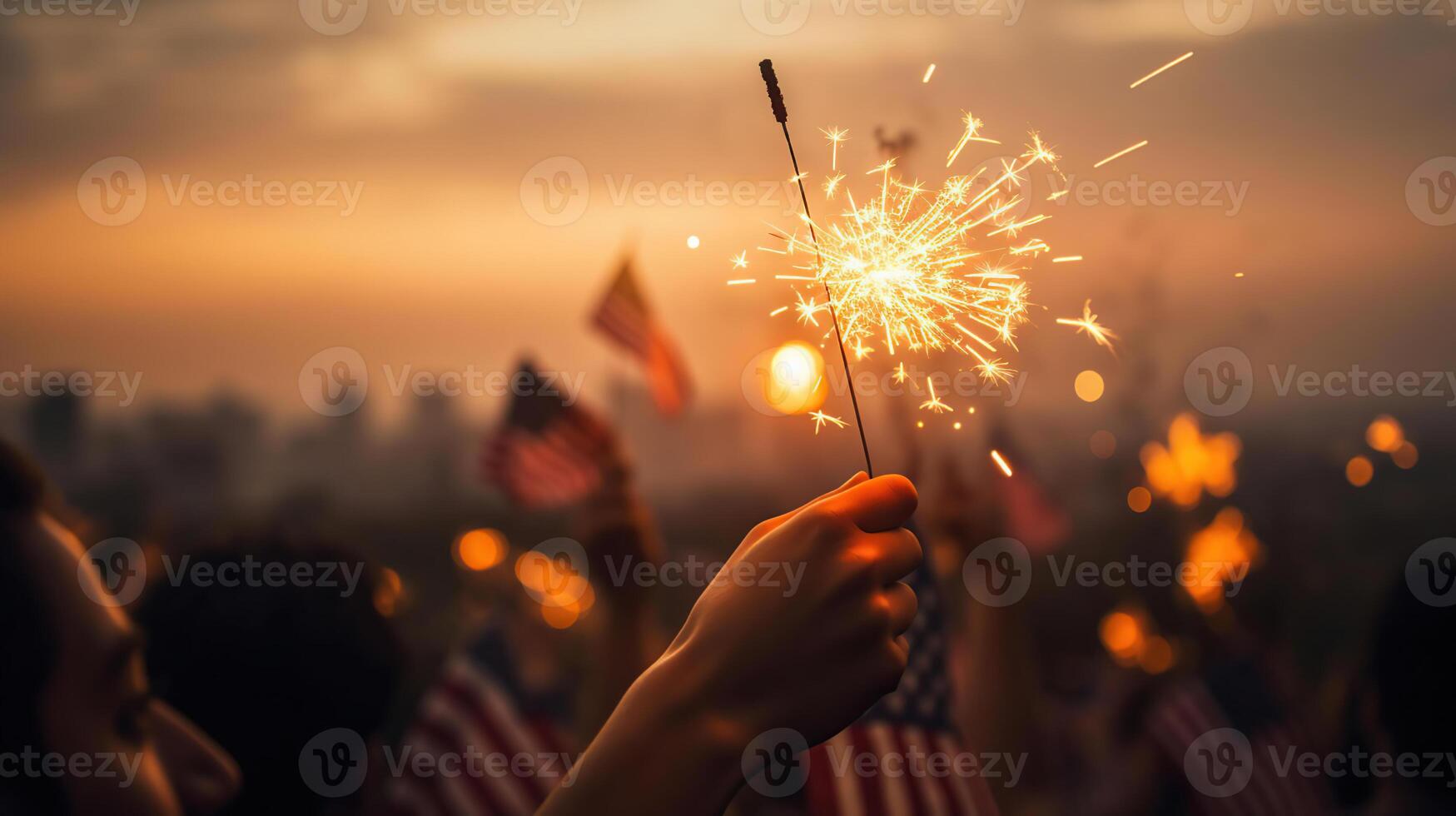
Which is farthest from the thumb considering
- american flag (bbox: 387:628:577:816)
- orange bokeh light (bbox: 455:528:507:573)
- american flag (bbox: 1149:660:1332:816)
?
orange bokeh light (bbox: 455:528:507:573)

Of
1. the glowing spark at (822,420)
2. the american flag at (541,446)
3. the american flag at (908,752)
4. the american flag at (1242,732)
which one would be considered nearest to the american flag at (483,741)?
the american flag at (541,446)

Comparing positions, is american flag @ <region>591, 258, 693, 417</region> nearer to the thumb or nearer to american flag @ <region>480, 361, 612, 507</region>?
american flag @ <region>480, 361, 612, 507</region>

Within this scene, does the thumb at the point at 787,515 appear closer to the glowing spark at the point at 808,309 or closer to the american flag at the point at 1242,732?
the glowing spark at the point at 808,309

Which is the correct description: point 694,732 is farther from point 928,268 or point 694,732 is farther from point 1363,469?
point 1363,469

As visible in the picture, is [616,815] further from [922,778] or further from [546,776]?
[546,776]

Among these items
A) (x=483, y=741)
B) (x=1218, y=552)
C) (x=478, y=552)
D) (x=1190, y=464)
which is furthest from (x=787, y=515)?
(x=478, y=552)

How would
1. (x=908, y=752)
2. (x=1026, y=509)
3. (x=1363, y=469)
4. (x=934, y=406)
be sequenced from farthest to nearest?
(x=1363, y=469) → (x=1026, y=509) → (x=908, y=752) → (x=934, y=406)
